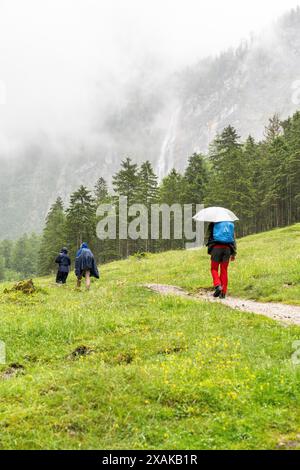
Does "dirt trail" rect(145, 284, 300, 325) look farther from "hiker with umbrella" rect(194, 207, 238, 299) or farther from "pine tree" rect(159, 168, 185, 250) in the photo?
"pine tree" rect(159, 168, 185, 250)

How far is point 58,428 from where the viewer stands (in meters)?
6.71

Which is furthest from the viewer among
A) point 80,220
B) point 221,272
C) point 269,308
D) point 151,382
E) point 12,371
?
point 80,220

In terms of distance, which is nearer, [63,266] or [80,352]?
[80,352]

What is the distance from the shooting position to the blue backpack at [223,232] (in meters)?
16.5

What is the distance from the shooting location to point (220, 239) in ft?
54.0

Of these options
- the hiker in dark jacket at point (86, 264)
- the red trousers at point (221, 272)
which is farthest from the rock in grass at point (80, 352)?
the hiker in dark jacket at point (86, 264)

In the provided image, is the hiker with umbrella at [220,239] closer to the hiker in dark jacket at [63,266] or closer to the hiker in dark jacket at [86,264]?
the hiker in dark jacket at [86,264]

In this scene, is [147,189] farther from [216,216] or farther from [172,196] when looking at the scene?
[216,216]

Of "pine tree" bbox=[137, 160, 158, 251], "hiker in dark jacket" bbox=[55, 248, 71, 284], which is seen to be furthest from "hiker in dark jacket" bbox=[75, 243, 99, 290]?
"pine tree" bbox=[137, 160, 158, 251]

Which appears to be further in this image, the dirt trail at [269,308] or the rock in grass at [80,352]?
the dirt trail at [269,308]

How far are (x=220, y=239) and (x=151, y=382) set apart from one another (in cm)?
925

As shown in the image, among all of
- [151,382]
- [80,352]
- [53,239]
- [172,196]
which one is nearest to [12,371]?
[80,352]

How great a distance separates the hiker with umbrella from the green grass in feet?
10.6

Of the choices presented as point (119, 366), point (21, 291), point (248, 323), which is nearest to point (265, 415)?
point (119, 366)
